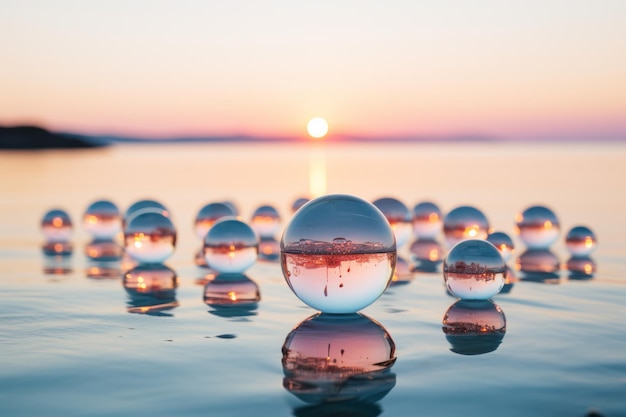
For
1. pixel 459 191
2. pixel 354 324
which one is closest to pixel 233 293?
pixel 354 324

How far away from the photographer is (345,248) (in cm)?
799

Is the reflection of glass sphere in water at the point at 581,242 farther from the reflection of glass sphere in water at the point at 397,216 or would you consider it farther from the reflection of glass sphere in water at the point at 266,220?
the reflection of glass sphere in water at the point at 266,220

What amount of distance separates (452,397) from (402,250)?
9.84 m

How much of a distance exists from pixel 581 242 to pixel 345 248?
797cm

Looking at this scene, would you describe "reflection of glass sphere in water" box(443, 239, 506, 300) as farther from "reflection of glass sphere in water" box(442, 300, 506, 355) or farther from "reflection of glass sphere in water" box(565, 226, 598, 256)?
"reflection of glass sphere in water" box(565, 226, 598, 256)

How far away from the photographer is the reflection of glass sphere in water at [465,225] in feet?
48.4

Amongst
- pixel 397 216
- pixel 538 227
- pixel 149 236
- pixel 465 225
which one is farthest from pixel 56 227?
pixel 538 227

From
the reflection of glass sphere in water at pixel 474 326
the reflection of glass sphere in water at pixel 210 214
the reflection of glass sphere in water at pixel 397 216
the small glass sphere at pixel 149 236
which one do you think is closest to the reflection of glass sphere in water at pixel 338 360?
the reflection of glass sphere in water at pixel 474 326

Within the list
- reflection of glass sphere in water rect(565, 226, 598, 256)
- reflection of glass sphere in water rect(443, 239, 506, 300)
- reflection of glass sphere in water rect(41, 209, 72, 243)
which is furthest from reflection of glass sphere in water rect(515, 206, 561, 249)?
reflection of glass sphere in water rect(41, 209, 72, 243)

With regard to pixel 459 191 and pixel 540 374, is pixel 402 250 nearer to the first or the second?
pixel 540 374

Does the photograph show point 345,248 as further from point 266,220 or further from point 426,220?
point 426,220

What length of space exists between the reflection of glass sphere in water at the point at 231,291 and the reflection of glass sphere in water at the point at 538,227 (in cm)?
648

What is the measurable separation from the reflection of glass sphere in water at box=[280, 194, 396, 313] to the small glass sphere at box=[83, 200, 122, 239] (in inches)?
385

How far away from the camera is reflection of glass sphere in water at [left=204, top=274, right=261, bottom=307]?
9930 mm
